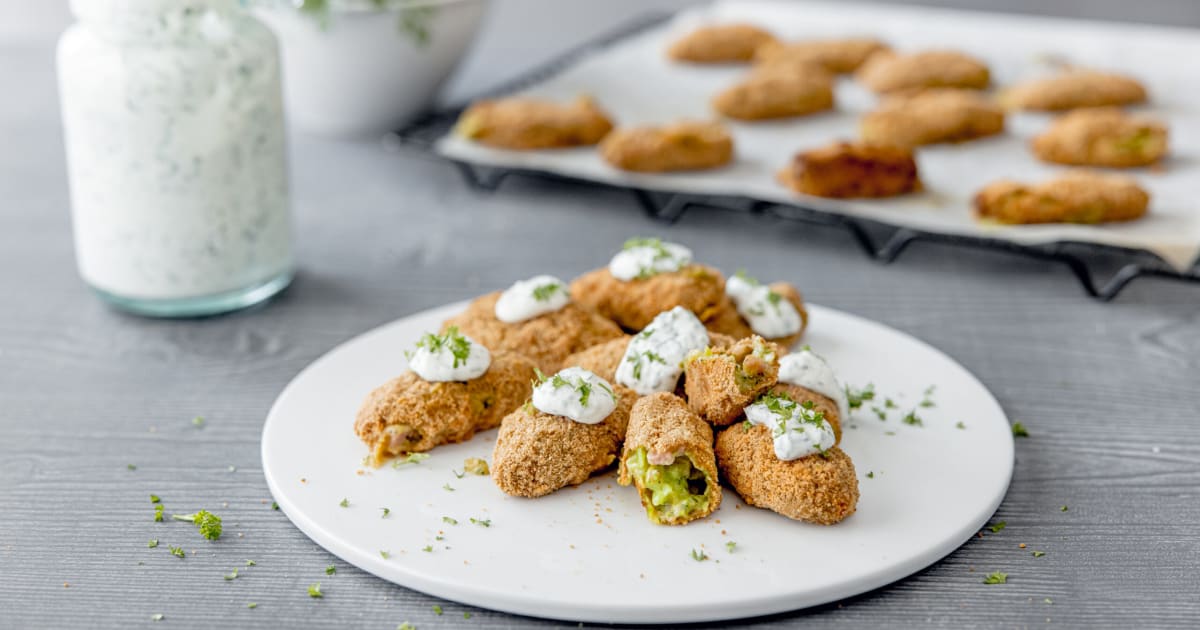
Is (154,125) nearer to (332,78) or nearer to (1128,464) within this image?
(332,78)

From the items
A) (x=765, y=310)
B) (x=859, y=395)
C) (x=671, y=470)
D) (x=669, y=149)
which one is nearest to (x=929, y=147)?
(x=669, y=149)

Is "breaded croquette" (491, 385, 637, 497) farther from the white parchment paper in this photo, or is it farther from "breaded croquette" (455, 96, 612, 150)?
"breaded croquette" (455, 96, 612, 150)

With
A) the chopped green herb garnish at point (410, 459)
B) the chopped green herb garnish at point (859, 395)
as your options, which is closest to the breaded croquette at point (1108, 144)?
the chopped green herb garnish at point (859, 395)

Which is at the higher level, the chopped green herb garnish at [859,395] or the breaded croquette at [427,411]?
the breaded croquette at [427,411]

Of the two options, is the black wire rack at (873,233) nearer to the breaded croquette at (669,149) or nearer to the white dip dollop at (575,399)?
the breaded croquette at (669,149)

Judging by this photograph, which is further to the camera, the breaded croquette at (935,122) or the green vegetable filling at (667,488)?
the breaded croquette at (935,122)

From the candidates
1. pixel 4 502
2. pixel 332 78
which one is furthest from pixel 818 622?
pixel 332 78
